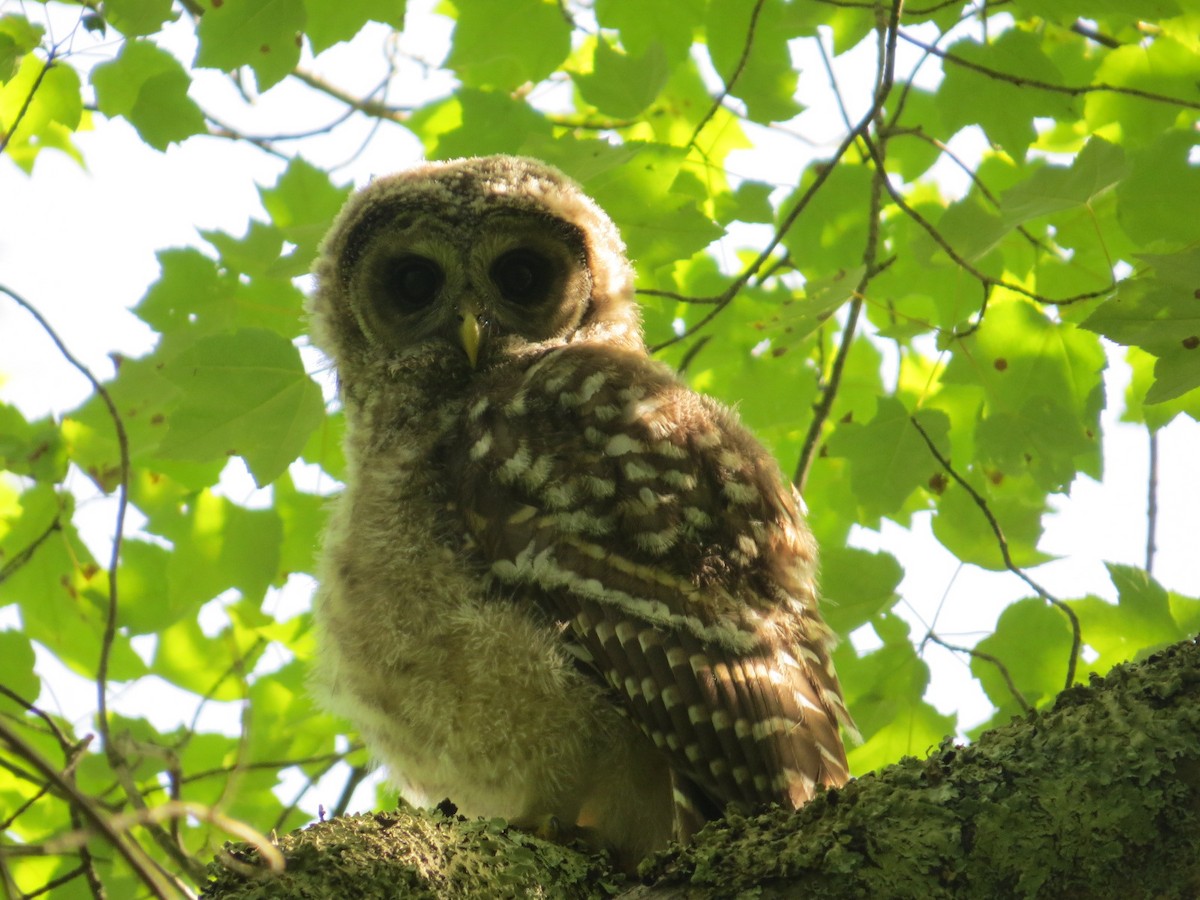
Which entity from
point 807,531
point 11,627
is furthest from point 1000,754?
point 11,627

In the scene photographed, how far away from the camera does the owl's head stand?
3.39 metres

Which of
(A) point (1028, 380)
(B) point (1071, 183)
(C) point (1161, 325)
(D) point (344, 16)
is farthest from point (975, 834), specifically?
(D) point (344, 16)

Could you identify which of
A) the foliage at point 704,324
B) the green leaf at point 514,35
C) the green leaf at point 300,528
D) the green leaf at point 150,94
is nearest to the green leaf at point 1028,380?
the foliage at point 704,324

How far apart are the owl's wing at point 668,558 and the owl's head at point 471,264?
1.87 feet

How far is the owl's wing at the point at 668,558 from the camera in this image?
2223 millimetres

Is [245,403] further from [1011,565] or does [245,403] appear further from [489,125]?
[1011,565]

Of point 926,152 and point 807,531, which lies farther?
point 926,152

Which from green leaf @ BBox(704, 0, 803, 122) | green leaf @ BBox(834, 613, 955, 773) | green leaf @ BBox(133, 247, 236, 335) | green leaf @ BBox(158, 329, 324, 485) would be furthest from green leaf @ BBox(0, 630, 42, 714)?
green leaf @ BBox(704, 0, 803, 122)

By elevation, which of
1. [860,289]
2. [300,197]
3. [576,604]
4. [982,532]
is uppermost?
[300,197]

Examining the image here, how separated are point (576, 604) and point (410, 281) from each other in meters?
1.46

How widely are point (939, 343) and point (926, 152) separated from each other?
1.11 m

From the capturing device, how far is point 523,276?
3.51 metres

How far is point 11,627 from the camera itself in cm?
330

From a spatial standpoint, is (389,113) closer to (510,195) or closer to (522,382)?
(510,195)
